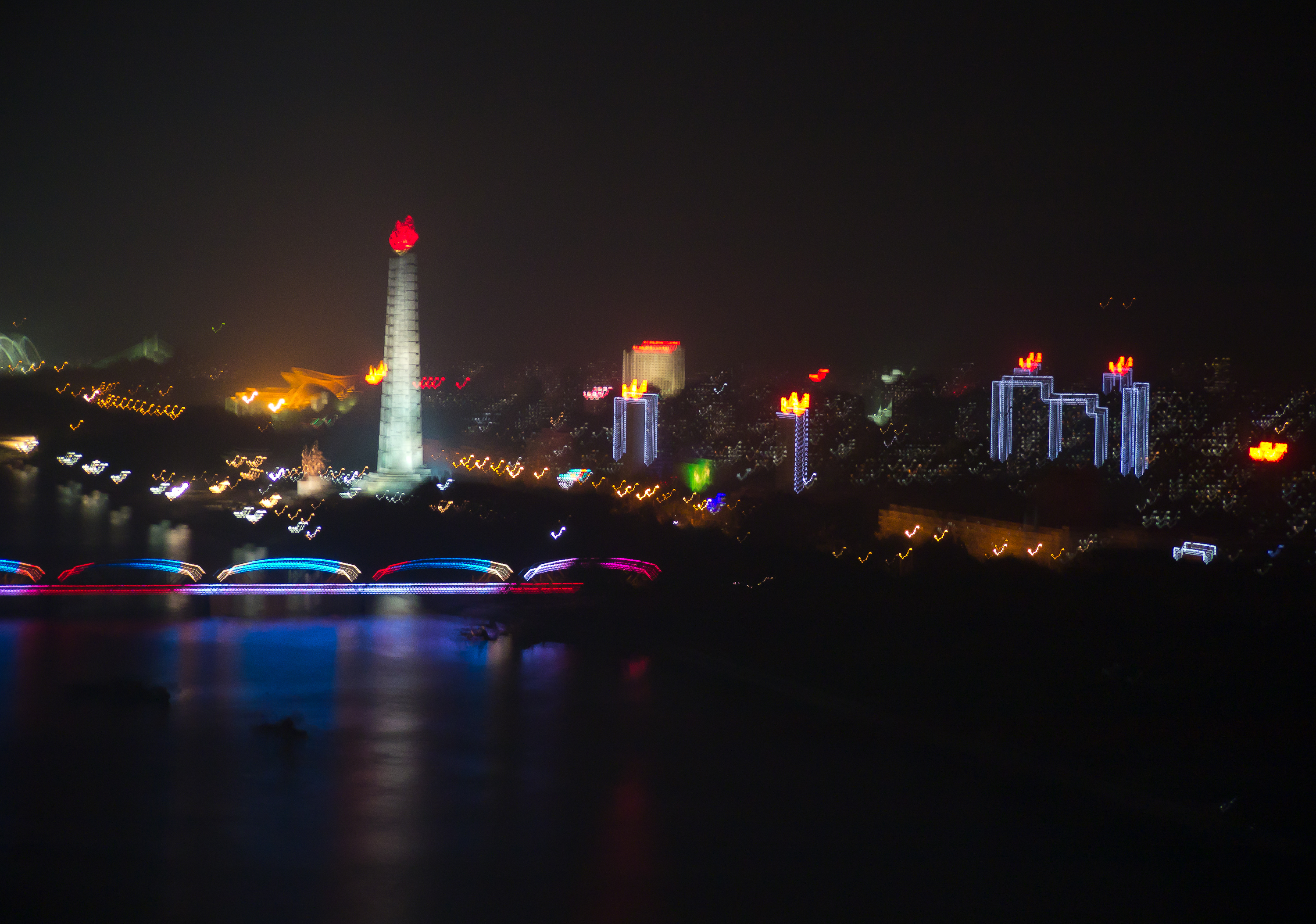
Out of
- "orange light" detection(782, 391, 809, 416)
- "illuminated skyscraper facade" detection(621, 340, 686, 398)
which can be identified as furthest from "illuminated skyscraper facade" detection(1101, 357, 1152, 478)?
"illuminated skyscraper facade" detection(621, 340, 686, 398)

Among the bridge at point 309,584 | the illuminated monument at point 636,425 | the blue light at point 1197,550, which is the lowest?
the bridge at point 309,584

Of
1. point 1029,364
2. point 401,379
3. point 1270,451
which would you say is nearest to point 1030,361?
point 1029,364

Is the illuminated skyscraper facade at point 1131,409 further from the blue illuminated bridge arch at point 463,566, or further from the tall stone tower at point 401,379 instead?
the tall stone tower at point 401,379

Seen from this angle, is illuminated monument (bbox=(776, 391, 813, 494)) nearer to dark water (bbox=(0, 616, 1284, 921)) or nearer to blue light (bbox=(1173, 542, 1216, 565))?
blue light (bbox=(1173, 542, 1216, 565))

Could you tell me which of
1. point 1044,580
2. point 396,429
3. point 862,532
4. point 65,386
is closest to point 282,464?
point 396,429

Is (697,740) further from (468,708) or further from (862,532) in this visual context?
(862,532)

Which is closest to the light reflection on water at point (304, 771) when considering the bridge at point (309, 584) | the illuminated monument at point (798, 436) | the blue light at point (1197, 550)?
the bridge at point (309, 584)

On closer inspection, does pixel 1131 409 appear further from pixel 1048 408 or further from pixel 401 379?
pixel 401 379
